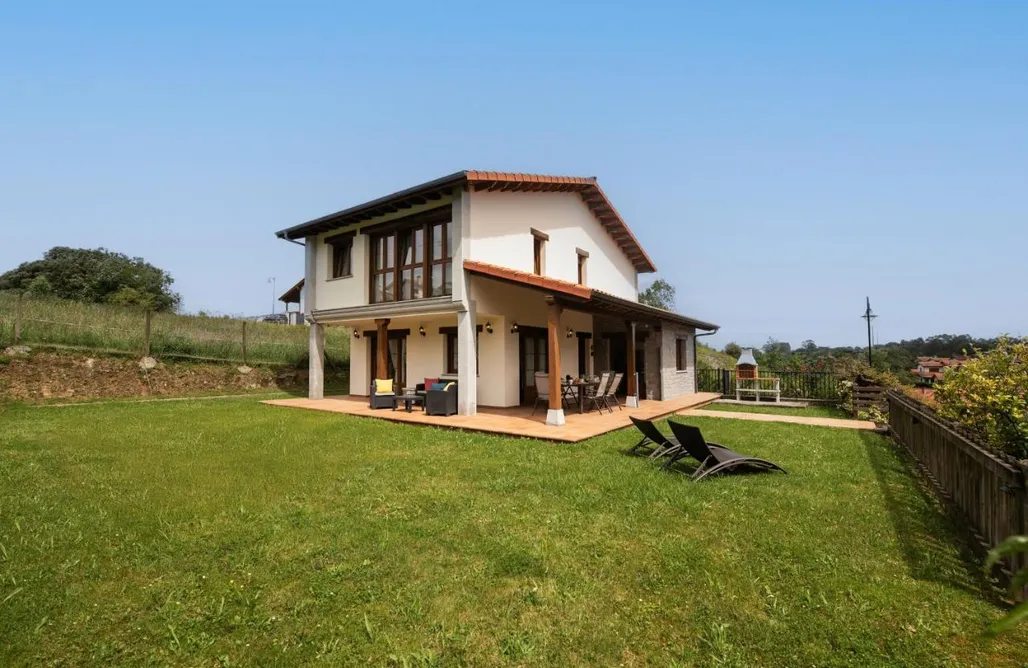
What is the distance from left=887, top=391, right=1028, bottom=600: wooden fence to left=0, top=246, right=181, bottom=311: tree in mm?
49485

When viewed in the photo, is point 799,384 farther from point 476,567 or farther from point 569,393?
point 476,567

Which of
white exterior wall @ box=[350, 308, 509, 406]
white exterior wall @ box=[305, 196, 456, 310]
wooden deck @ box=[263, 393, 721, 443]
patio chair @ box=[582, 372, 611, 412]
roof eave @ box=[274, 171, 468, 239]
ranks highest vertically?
roof eave @ box=[274, 171, 468, 239]

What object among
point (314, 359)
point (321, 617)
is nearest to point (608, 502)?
point (321, 617)

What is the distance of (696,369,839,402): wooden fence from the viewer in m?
15.9

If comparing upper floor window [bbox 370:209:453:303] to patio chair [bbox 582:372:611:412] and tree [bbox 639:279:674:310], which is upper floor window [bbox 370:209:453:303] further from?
tree [bbox 639:279:674:310]

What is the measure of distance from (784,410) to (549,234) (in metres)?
8.54

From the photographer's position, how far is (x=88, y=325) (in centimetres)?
1574

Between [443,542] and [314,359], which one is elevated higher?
[314,359]

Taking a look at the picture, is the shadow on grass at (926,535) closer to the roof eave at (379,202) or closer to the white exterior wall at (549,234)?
the white exterior wall at (549,234)

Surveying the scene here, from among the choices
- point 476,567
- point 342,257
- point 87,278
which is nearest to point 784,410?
point 476,567

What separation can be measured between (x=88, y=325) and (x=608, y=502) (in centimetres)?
1808

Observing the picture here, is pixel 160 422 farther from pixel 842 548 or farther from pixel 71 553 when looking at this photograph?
pixel 842 548

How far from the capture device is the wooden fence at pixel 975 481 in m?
3.75

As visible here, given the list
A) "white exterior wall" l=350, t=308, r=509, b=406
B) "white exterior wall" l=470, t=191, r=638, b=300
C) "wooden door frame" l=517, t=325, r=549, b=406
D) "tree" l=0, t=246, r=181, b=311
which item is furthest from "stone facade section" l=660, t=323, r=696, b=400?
"tree" l=0, t=246, r=181, b=311
